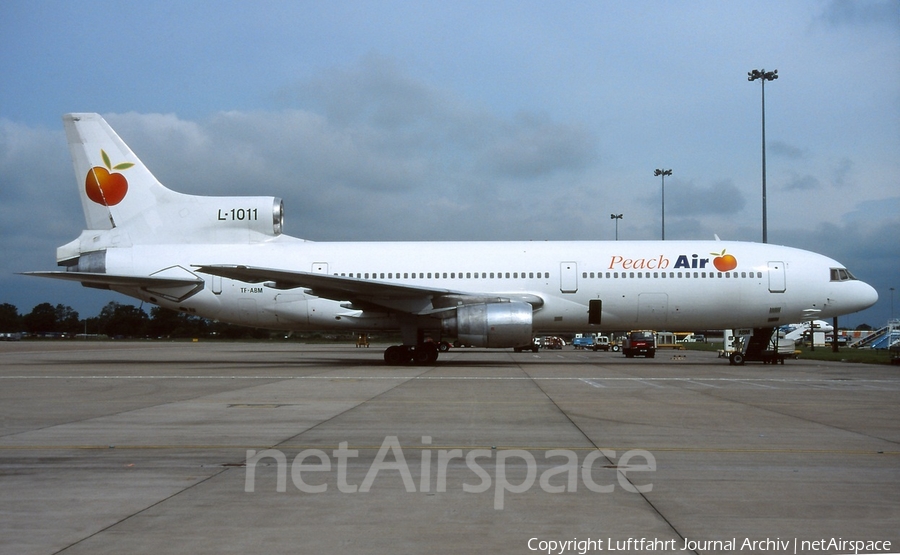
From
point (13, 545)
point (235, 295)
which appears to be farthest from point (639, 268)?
point (13, 545)

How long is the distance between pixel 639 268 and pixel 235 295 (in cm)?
1235

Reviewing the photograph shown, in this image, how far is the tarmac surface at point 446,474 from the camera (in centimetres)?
438

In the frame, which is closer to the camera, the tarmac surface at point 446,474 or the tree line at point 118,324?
the tarmac surface at point 446,474

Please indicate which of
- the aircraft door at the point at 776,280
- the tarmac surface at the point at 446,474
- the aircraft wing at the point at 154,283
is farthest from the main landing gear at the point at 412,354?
the aircraft door at the point at 776,280

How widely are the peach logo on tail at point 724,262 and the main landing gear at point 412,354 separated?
888cm

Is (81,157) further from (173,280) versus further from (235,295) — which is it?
(235,295)

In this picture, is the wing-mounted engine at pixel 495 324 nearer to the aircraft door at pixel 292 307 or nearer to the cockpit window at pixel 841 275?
the aircraft door at pixel 292 307

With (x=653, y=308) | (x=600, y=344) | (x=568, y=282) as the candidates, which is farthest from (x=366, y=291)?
(x=600, y=344)

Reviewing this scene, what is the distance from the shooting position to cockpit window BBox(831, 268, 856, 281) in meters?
22.6

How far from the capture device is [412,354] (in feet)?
74.4

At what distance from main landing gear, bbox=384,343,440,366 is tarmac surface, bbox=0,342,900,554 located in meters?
9.90

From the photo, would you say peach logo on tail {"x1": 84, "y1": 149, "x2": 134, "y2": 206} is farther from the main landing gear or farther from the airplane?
the main landing gear

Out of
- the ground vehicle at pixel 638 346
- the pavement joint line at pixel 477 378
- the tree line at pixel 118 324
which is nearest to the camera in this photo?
the pavement joint line at pixel 477 378

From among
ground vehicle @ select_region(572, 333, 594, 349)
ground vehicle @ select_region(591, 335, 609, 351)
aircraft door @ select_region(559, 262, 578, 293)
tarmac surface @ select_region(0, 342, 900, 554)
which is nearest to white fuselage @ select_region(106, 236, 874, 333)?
aircraft door @ select_region(559, 262, 578, 293)
